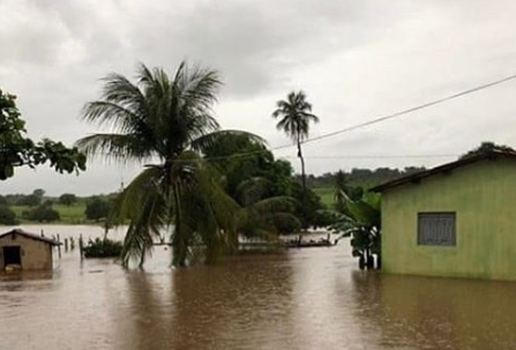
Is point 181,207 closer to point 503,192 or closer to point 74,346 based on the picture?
point 503,192

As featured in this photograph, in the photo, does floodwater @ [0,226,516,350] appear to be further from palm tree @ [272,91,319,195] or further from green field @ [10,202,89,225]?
green field @ [10,202,89,225]

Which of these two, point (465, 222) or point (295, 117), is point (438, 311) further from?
point (295, 117)

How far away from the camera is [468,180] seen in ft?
69.2

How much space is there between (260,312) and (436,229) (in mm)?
8790

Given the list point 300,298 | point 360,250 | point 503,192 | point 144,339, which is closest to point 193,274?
point 360,250

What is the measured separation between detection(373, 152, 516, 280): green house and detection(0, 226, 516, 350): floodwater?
2.88 feet

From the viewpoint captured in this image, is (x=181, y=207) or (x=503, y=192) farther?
(x=181, y=207)

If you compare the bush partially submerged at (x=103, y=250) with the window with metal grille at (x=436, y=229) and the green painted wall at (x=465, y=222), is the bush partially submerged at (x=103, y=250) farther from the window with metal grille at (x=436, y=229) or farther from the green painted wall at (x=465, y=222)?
the window with metal grille at (x=436, y=229)

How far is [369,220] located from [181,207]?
7594 mm

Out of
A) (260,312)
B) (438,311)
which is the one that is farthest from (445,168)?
(260,312)

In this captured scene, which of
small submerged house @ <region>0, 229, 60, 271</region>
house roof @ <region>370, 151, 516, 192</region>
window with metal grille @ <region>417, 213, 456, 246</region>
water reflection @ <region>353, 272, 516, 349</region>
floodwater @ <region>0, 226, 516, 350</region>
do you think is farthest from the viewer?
small submerged house @ <region>0, 229, 60, 271</region>

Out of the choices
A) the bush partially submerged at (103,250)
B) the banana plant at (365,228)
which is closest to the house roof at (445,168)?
the banana plant at (365,228)

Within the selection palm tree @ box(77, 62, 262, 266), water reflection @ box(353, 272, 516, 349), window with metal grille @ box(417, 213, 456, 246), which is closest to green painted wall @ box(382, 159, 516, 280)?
window with metal grille @ box(417, 213, 456, 246)

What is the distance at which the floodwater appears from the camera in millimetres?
11789
